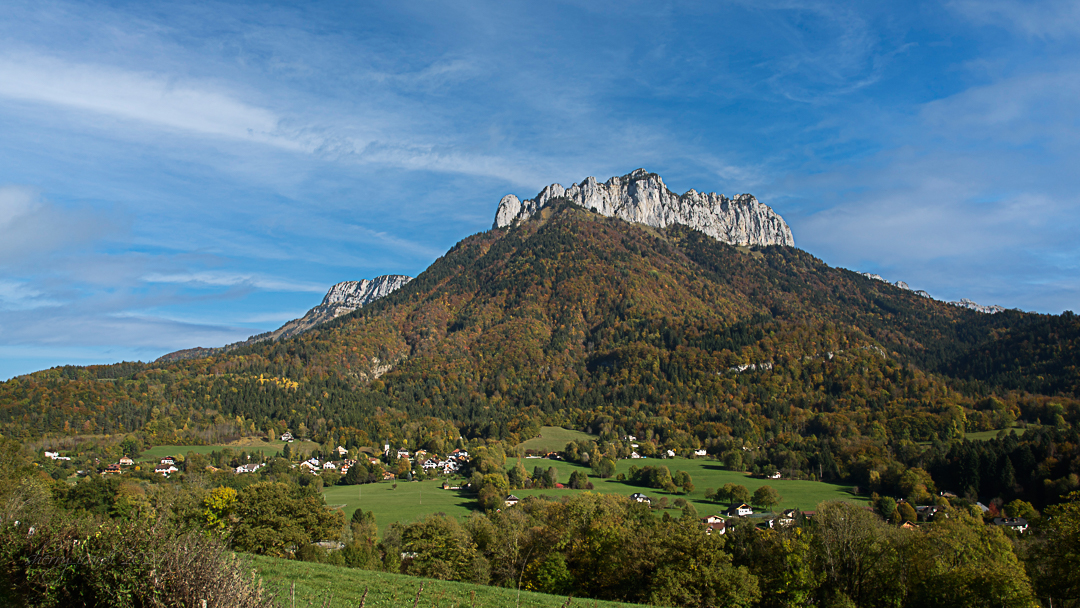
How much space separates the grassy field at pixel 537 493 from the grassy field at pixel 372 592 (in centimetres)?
4920

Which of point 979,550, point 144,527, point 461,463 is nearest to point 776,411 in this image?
point 461,463

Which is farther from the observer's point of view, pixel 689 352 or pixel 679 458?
pixel 689 352

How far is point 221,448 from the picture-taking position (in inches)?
4980

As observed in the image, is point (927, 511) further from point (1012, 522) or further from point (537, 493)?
point (537, 493)

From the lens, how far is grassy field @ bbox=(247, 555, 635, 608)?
16.5 metres

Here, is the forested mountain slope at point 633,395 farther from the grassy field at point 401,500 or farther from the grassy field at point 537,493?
the grassy field at point 401,500

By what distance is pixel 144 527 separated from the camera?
349 inches

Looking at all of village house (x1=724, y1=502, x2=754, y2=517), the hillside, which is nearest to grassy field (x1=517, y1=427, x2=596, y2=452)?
the hillside

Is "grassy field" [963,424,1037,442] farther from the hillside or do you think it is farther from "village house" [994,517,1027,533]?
"village house" [994,517,1027,533]

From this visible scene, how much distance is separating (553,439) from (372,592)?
133123 millimetres

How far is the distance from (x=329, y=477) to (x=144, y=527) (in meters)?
108

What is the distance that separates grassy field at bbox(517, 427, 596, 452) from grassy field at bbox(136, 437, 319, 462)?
171 ft

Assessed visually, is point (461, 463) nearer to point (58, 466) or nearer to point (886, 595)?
point (58, 466)

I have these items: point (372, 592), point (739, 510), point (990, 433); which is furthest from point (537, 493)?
point (990, 433)
